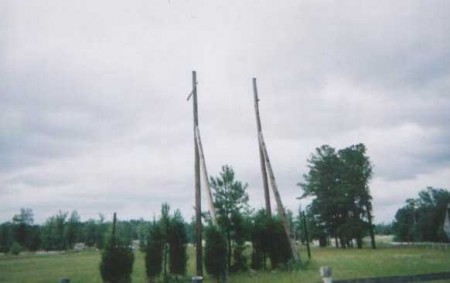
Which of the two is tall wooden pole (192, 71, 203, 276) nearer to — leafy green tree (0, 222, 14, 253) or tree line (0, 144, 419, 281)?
tree line (0, 144, 419, 281)

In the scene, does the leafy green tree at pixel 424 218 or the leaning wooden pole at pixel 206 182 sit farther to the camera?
the leafy green tree at pixel 424 218

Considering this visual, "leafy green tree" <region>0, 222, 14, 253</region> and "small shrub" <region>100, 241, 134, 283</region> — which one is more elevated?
"leafy green tree" <region>0, 222, 14, 253</region>

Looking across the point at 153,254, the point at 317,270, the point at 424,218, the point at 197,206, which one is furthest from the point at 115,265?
the point at 424,218

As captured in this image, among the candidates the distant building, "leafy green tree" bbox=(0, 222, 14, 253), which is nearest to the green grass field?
"leafy green tree" bbox=(0, 222, 14, 253)

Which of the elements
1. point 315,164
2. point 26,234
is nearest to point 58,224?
point 26,234

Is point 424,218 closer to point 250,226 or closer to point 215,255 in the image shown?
point 250,226

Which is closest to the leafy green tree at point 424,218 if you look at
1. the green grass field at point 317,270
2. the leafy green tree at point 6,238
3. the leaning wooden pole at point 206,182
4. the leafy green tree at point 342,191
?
the leafy green tree at point 342,191

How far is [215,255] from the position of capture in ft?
65.4

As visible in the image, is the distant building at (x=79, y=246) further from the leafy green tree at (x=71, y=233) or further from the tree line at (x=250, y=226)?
the tree line at (x=250, y=226)

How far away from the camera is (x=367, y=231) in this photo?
6056cm

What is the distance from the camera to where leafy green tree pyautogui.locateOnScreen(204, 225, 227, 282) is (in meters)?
19.9

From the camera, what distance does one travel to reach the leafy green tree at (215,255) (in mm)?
19906

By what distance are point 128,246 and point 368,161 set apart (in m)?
51.4

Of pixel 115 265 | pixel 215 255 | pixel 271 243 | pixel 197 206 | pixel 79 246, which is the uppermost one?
pixel 197 206
